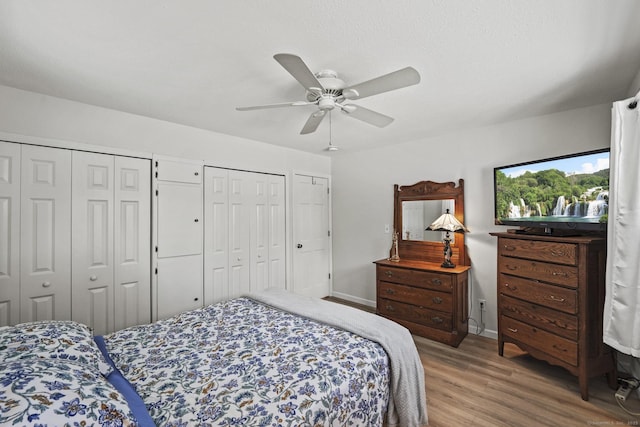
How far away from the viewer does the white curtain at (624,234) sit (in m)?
1.70

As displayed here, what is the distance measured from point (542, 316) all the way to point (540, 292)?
7.7 inches

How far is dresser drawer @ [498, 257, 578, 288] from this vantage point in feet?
7.23

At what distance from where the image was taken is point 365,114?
2115mm

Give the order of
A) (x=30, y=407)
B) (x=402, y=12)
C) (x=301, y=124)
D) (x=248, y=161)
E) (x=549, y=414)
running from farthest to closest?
(x=248, y=161) → (x=301, y=124) → (x=549, y=414) → (x=402, y=12) → (x=30, y=407)

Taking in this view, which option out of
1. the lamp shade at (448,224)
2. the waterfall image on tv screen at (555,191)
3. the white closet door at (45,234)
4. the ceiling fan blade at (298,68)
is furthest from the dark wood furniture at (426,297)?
the white closet door at (45,234)

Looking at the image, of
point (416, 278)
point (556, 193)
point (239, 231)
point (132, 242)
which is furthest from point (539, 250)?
point (132, 242)

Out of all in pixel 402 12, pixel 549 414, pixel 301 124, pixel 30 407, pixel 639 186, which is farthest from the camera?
pixel 301 124

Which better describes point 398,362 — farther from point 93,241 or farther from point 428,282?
point 93,241

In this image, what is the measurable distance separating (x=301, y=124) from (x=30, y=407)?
2.78 metres

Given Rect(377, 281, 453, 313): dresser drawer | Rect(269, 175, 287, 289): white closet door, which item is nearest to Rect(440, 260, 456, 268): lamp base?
Rect(377, 281, 453, 313): dresser drawer

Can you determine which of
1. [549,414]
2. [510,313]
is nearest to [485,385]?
[549,414]

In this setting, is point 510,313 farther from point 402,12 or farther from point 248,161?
point 248,161

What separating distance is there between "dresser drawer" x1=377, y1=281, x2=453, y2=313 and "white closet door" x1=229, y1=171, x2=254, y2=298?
1.72m

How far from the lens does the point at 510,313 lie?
2.63 meters
